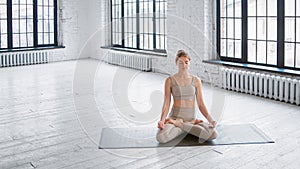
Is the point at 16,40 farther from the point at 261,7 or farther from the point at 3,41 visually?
the point at 261,7

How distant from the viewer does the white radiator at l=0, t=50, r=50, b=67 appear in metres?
11.0

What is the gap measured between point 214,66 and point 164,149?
165 inches

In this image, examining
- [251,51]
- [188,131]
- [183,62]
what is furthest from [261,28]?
[188,131]

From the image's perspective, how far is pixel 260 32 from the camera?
7430 mm

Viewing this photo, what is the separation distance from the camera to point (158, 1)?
32.9ft

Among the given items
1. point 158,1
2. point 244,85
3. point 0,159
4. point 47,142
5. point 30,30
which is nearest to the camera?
point 0,159

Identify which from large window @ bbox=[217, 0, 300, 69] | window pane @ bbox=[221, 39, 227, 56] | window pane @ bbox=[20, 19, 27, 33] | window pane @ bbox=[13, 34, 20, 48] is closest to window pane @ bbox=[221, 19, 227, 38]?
large window @ bbox=[217, 0, 300, 69]

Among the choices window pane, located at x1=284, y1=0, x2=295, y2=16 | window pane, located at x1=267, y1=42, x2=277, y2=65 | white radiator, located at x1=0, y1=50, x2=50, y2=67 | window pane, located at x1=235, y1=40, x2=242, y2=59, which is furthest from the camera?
white radiator, located at x1=0, y1=50, x2=50, y2=67

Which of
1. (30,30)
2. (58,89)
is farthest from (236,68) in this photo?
(30,30)

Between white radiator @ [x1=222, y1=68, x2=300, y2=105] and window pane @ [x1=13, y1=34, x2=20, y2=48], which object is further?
window pane @ [x1=13, y1=34, x2=20, y2=48]

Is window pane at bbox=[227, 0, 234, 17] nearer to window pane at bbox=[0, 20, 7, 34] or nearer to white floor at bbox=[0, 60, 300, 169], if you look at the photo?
white floor at bbox=[0, 60, 300, 169]

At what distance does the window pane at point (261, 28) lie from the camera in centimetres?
734

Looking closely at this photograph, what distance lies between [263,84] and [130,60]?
4.56 meters

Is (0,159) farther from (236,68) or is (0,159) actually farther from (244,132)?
(236,68)
